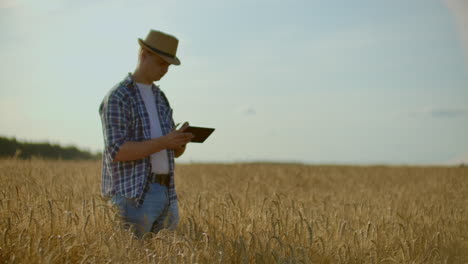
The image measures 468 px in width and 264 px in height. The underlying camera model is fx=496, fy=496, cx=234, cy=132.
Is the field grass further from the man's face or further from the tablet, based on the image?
the man's face

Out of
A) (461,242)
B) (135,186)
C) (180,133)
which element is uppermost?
(180,133)

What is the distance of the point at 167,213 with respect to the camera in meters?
4.68

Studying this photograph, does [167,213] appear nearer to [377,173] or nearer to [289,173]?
[289,173]

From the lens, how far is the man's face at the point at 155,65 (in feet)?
14.6

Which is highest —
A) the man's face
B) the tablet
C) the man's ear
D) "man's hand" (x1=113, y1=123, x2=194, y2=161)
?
the man's ear

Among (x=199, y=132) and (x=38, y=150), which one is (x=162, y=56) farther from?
(x=38, y=150)

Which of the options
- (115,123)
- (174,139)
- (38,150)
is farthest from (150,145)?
(38,150)

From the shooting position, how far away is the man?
4309 millimetres

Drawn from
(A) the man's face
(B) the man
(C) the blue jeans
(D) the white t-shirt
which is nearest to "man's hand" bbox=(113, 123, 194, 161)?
(B) the man

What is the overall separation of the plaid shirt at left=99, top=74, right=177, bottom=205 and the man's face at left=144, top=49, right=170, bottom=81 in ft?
0.63

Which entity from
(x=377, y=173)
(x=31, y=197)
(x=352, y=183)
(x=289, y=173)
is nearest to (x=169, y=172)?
(x=31, y=197)

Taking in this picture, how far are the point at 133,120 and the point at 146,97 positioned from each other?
29 cm

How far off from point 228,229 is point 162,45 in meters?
1.82

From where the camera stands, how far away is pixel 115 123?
436 centimetres
